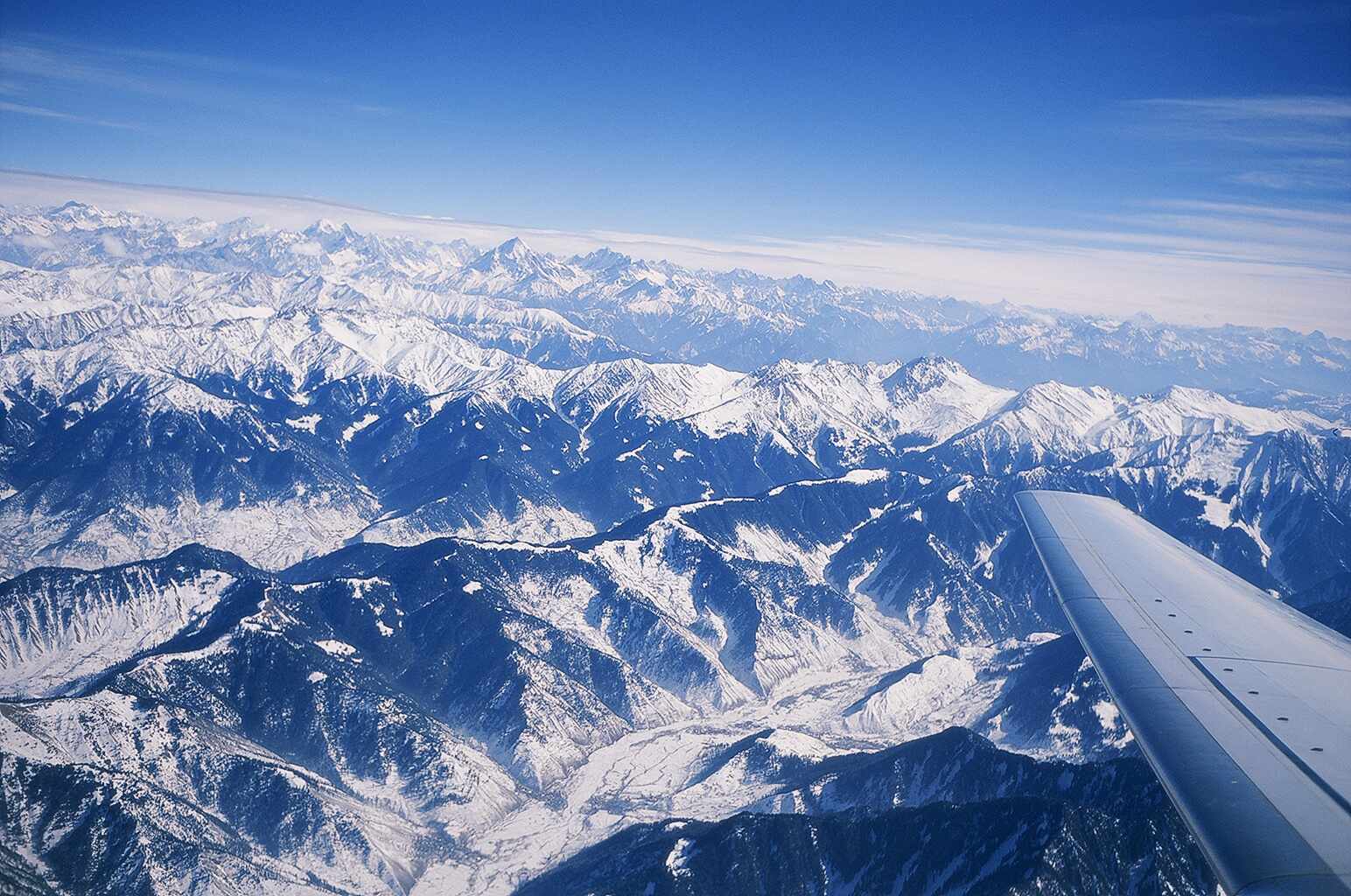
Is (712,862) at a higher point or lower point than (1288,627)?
lower

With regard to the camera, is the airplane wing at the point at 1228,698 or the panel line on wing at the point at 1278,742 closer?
the airplane wing at the point at 1228,698

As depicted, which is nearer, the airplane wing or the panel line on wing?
the airplane wing

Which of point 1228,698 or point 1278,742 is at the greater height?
point 1278,742

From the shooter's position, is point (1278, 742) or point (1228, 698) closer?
point (1278, 742)

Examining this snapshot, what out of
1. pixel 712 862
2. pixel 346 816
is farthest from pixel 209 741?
pixel 712 862

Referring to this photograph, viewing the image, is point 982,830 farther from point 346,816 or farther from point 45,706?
point 45,706

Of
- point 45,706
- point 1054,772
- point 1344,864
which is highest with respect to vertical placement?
point 1344,864

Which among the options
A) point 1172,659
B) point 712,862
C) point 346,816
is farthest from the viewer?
point 346,816

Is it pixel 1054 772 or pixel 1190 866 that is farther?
pixel 1054 772
